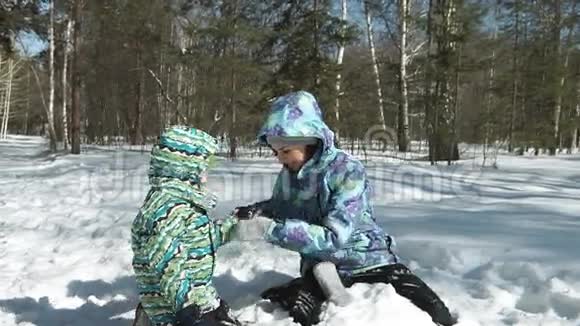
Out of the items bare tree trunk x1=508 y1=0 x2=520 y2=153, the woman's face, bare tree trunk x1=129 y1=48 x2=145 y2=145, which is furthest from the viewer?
bare tree trunk x1=129 y1=48 x2=145 y2=145

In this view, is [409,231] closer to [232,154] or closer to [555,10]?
[232,154]

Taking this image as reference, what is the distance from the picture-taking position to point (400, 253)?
4.18 metres

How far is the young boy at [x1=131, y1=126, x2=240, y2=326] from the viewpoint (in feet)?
7.89

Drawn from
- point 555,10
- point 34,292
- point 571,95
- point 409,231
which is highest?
point 555,10

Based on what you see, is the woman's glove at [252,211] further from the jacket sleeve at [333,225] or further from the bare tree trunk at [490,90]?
the bare tree trunk at [490,90]

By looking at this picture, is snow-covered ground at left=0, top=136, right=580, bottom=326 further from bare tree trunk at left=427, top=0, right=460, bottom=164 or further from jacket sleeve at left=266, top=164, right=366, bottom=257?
bare tree trunk at left=427, top=0, right=460, bottom=164

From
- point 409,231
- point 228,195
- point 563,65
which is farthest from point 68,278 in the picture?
point 563,65

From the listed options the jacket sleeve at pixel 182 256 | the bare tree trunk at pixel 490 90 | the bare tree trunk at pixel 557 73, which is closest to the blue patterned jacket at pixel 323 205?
the jacket sleeve at pixel 182 256

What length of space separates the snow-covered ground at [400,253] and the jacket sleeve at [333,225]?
0.38 meters

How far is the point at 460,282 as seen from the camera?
3.54 meters

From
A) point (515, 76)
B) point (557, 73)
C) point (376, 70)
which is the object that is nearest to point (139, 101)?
point (376, 70)

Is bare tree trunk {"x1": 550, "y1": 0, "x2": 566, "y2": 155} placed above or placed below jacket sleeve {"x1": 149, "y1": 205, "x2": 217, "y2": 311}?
above

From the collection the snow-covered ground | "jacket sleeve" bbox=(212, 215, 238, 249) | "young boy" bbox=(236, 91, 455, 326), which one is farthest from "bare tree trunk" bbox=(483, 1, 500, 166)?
"jacket sleeve" bbox=(212, 215, 238, 249)

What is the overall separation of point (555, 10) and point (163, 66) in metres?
16.3
